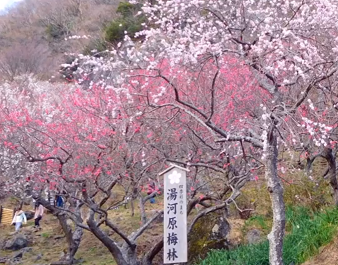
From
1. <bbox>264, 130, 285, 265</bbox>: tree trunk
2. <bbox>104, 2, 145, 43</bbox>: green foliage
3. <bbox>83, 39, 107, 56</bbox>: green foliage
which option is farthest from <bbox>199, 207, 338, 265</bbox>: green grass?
<bbox>104, 2, 145, 43</bbox>: green foliage

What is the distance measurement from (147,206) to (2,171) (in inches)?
183

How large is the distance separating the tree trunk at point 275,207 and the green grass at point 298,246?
46.1 inches

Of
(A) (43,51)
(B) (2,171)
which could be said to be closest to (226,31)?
(B) (2,171)

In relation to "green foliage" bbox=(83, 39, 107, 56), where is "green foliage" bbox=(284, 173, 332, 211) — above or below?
below

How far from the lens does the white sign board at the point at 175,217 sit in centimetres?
443

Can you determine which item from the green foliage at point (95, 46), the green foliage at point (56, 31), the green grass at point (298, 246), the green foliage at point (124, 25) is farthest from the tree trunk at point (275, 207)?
the green foliage at point (56, 31)

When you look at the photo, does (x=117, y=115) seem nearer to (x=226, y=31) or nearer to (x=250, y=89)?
(x=250, y=89)

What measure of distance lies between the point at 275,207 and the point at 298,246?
1494 millimetres

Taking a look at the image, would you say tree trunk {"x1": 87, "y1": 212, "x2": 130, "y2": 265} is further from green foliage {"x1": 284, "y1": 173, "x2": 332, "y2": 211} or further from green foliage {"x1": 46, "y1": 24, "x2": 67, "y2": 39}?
green foliage {"x1": 46, "y1": 24, "x2": 67, "y2": 39}

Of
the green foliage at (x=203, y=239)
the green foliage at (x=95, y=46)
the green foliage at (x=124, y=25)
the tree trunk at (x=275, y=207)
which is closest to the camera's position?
the tree trunk at (x=275, y=207)

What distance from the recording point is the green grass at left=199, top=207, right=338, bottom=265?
5.16 metres

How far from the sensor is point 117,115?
25.2 feet

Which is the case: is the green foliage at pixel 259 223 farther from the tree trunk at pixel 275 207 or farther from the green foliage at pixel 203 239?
the tree trunk at pixel 275 207

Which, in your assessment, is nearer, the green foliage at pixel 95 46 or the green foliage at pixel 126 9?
the green foliage at pixel 95 46
